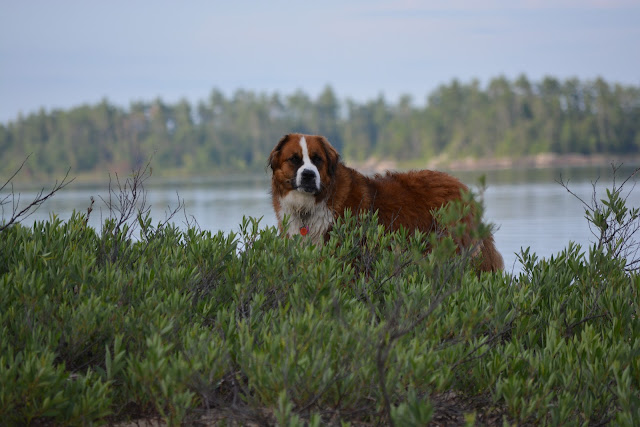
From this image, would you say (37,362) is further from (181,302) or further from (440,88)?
(440,88)

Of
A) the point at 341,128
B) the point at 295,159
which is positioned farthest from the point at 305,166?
the point at 341,128

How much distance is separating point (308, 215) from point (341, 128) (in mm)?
163238

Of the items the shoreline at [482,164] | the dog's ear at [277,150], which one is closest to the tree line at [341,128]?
the shoreline at [482,164]

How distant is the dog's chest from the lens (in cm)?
821

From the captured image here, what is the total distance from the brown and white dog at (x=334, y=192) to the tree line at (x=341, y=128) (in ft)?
383

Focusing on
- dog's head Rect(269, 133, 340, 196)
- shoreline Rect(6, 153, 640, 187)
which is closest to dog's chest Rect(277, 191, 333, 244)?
dog's head Rect(269, 133, 340, 196)

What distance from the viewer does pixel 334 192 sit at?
27.2ft

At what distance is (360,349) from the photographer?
158 inches

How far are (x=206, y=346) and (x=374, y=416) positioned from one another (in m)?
1.02

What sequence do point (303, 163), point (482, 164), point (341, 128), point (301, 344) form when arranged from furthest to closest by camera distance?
point (341, 128) < point (482, 164) < point (303, 163) < point (301, 344)

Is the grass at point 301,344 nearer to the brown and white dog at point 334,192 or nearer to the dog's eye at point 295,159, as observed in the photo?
the brown and white dog at point 334,192

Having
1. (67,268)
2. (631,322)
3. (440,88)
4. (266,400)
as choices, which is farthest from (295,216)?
(440,88)

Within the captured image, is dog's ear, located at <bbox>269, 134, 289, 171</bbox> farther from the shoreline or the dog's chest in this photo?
the shoreline

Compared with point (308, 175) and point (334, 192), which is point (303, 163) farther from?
point (334, 192)
